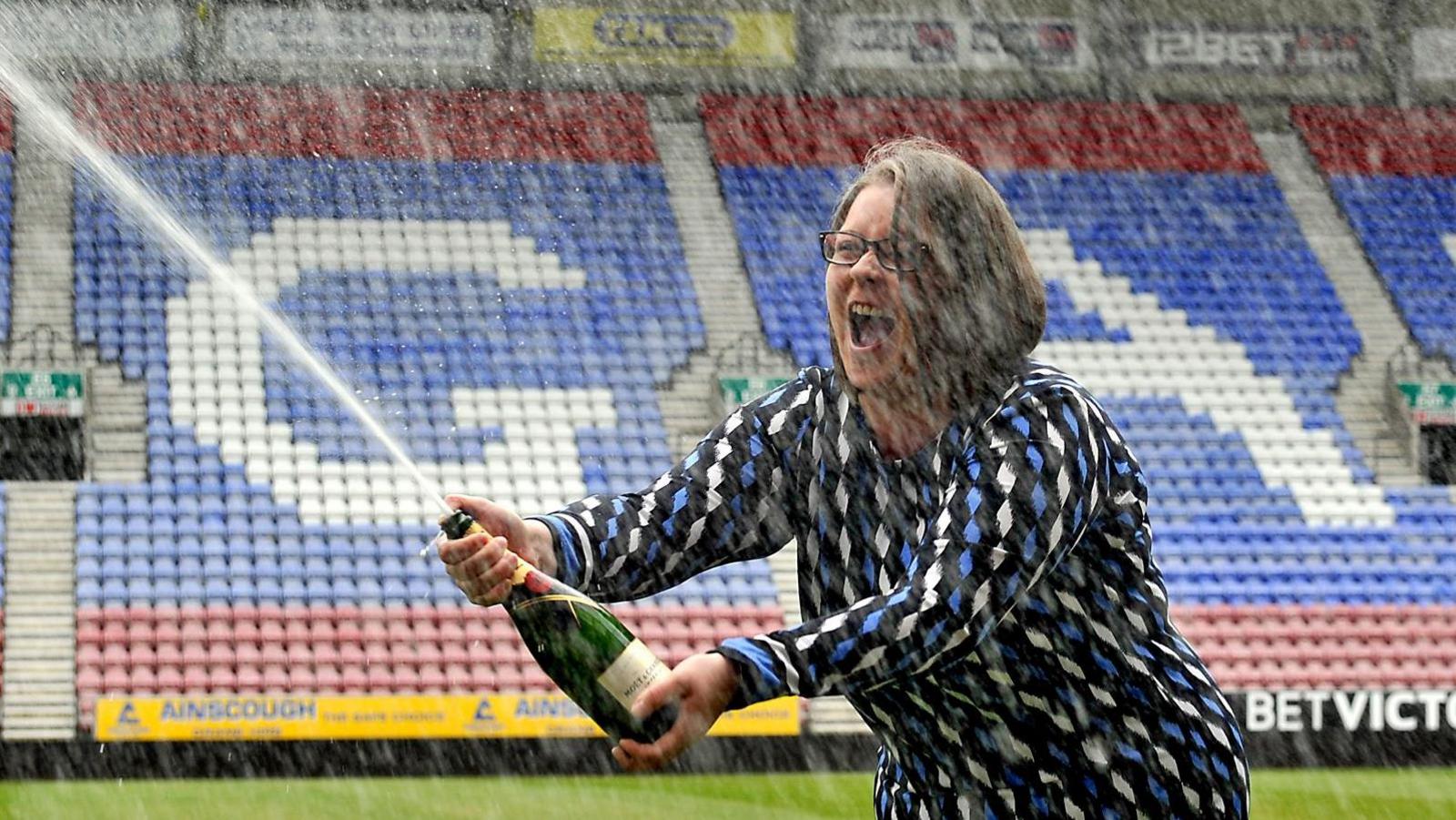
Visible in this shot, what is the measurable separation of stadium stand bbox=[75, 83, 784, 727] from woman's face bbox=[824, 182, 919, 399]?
10.3m

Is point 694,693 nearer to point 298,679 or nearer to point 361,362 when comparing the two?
point 298,679

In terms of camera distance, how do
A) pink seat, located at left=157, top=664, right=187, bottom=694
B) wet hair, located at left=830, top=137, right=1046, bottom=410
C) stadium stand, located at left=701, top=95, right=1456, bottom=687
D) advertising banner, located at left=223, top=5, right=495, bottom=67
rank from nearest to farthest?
wet hair, located at left=830, top=137, right=1046, bottom=410 < pink seat, located at left=157, top=664, right=187, bottom=694 < stadium stand, located at left=701, top=95, right=1456, bottom=687 < advertising banner, located at left=223, top=5, right=495, bottom=67

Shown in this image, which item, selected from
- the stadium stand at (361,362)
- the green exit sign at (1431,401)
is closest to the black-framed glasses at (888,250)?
the stadium stand at (361,362)

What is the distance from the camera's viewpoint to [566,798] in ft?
35.6

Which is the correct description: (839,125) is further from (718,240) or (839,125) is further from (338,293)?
(338,293)

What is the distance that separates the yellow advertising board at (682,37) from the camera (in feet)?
57.3

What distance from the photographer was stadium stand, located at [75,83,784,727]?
42.4 ft

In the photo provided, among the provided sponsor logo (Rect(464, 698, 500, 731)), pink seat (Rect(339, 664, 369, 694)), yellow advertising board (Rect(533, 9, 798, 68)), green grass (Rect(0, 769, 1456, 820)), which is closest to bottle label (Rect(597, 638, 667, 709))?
green grass (Rect(0, 769, 1456, 820))

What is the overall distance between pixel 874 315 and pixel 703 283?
549 inches

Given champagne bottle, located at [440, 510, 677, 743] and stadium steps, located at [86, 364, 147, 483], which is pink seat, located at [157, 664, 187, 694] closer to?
stadium steps, located at [86, 364, 147, 483]

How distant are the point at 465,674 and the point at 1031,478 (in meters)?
10.6

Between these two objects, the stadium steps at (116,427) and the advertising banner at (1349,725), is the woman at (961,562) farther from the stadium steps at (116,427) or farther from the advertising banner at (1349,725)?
the stadium steps at (116,427)

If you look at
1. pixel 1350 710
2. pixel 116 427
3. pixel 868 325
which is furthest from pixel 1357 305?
pixel 868 325

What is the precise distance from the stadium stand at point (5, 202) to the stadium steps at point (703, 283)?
5.23 metres
